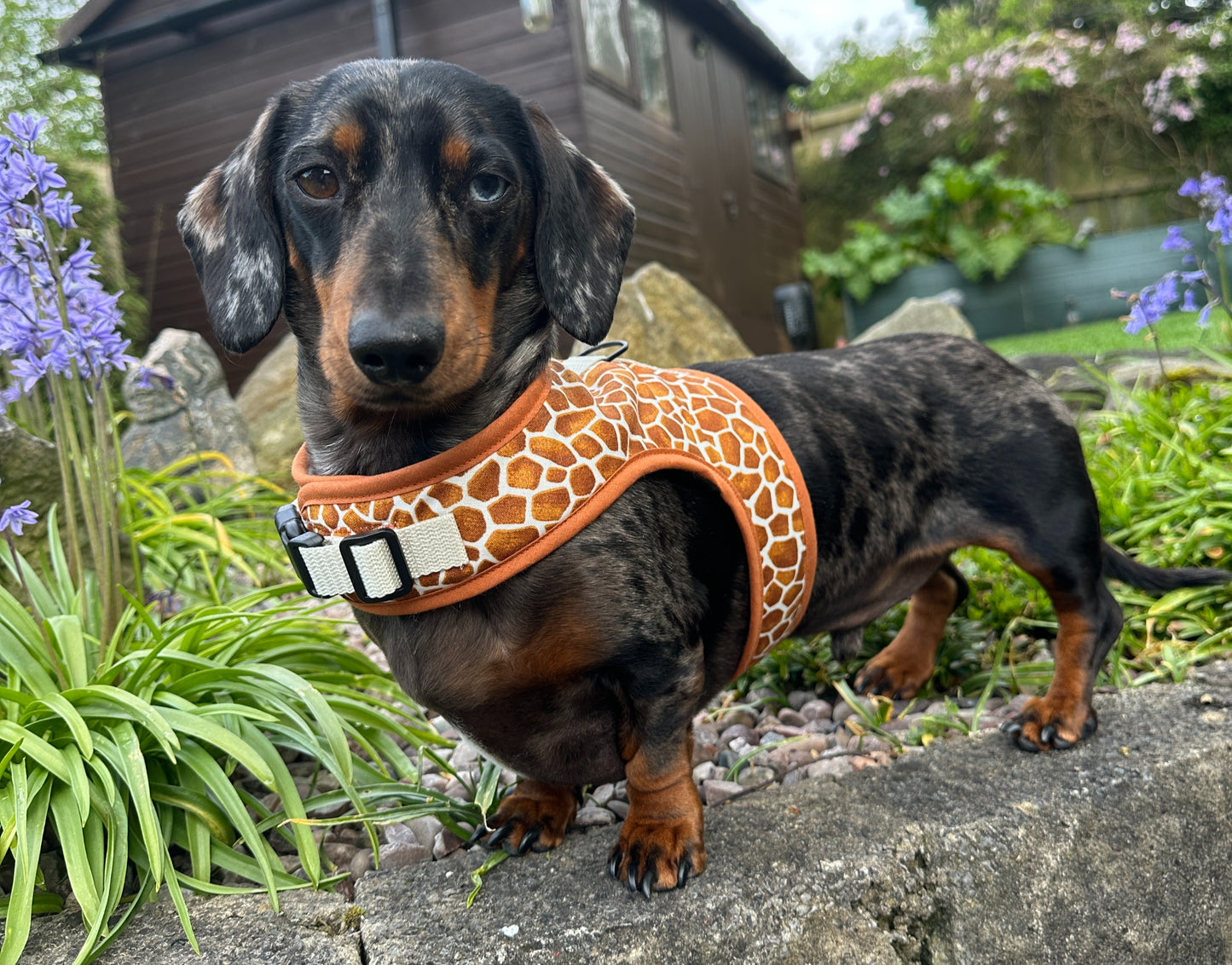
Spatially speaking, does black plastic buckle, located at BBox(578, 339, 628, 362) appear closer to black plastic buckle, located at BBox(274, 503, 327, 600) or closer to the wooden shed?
black plastic buckle, located at BBox(274, 503, 327, 600)

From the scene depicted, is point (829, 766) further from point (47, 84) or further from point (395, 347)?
point (47, 84)

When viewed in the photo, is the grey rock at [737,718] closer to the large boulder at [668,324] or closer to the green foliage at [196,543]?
the green foliage at [196,543]

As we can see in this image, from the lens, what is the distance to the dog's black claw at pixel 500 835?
1896 millimetres

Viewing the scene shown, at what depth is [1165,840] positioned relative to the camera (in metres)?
1.89

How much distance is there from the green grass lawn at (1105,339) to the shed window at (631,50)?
4544 mm

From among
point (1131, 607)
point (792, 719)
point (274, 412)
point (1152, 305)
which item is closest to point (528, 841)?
point (792, 719)

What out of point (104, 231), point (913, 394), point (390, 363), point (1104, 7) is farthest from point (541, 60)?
point (1104, 7)

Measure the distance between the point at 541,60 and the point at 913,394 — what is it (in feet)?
23.7

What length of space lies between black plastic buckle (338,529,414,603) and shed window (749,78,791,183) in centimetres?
1353

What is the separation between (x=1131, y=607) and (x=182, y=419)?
4.93 metres

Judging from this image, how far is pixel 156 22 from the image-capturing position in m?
9.61

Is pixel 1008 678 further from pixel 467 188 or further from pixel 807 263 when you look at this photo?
pixel 807 263

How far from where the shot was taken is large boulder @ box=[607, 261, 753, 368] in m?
6.15

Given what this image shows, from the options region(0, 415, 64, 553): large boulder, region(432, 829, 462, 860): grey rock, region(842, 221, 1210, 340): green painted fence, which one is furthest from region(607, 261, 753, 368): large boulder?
region(842, 221, 1210, 340): green painted fence
